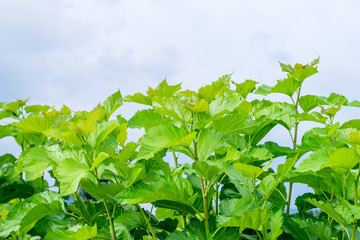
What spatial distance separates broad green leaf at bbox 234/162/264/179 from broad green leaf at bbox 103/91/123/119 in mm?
909

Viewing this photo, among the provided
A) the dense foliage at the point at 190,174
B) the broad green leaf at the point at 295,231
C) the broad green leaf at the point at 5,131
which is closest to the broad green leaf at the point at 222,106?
the dense foliage at the point at 190,174

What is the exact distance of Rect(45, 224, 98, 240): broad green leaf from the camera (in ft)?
4.93

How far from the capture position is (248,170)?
145cm

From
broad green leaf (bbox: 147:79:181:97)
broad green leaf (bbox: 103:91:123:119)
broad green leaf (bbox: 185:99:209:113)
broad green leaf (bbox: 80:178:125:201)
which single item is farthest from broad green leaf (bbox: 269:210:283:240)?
broad green leaf (bbox: 103:91:123:119)

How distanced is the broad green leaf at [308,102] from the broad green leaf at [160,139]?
1.09m

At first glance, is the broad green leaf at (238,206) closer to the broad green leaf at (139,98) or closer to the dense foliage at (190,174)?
the dense foliage at (190,174)

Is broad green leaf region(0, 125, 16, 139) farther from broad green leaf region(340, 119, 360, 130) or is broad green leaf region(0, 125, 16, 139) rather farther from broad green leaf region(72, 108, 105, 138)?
broad green leaf region(340, 119, 360, 130)

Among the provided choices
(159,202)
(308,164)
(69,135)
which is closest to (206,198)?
(159,202)

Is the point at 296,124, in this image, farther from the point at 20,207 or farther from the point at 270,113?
the point at 20,207

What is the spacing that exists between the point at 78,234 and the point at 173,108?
23.4 inches

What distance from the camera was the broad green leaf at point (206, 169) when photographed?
140 centimetres

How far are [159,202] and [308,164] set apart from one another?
0.59m

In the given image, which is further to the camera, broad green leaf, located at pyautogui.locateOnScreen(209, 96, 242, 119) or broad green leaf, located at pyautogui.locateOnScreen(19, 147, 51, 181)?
broad green leaf, located at pyautogui.locateOnScreen(19, 147, 51, 181)

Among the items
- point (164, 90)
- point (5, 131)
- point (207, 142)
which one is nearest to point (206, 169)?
point (207, 142)
